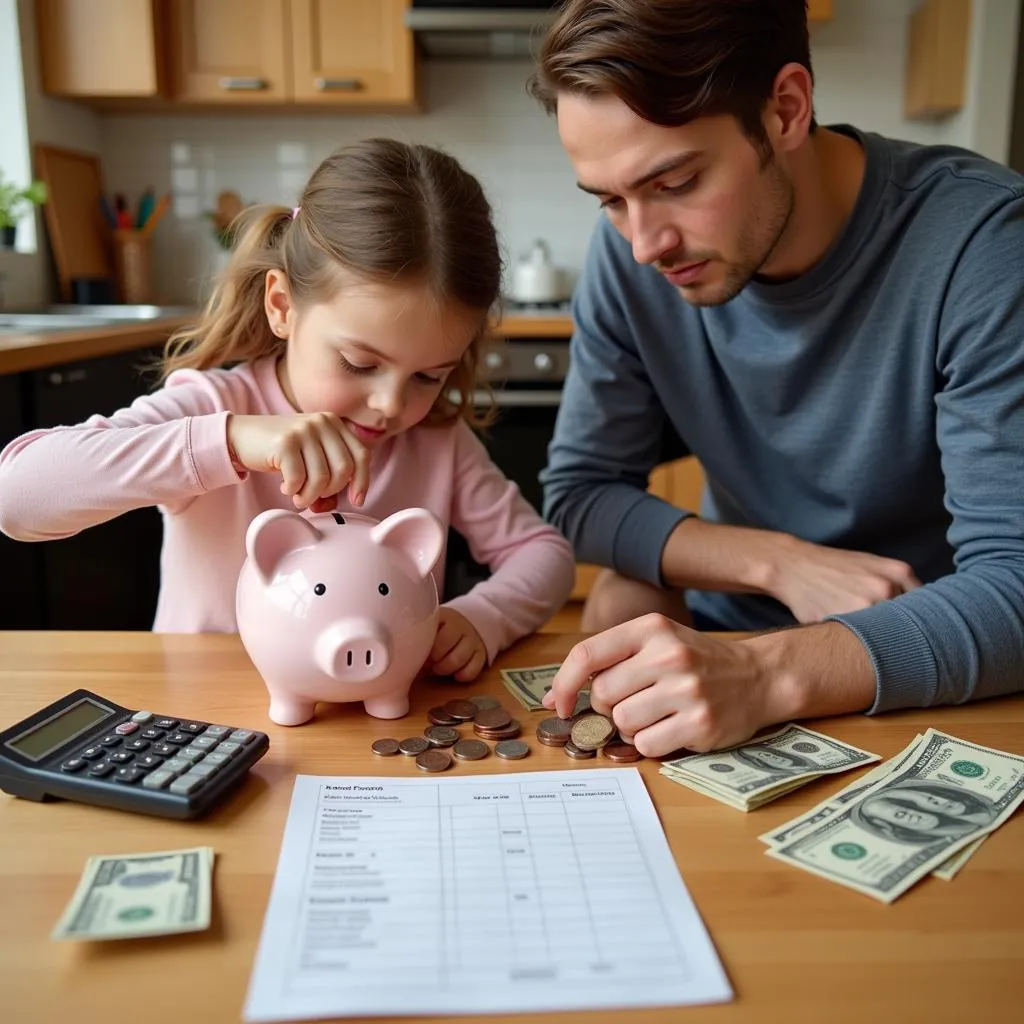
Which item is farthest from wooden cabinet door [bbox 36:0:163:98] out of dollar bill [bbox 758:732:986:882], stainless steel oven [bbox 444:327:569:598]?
dollar bill [bbox 758:732:986:882]

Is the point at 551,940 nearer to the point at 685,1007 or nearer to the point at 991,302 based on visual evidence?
the point at 685,1007

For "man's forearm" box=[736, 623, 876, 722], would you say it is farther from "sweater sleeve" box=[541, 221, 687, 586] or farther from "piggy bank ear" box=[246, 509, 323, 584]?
"sweater sleeve" box=[541, 221, 687, 586]

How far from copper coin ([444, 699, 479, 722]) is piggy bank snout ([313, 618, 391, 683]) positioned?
0.08 meters

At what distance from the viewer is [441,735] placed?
0.79m

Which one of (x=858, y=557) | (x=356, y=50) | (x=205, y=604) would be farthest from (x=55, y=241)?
(x=858, y=557)

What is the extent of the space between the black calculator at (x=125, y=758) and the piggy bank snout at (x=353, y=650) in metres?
0.07

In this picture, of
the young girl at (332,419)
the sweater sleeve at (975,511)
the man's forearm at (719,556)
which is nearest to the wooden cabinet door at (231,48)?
the young girl at (332,419)

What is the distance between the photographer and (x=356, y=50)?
3012 millimetres

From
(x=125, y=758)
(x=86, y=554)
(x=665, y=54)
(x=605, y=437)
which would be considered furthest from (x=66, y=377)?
(x=125, y=758)

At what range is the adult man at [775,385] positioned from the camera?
2.82 feet

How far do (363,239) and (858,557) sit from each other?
0.64 m

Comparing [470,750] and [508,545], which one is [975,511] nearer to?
[508,545]

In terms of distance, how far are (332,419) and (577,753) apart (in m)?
0.38

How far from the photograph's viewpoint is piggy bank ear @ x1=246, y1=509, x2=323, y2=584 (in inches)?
30.6
